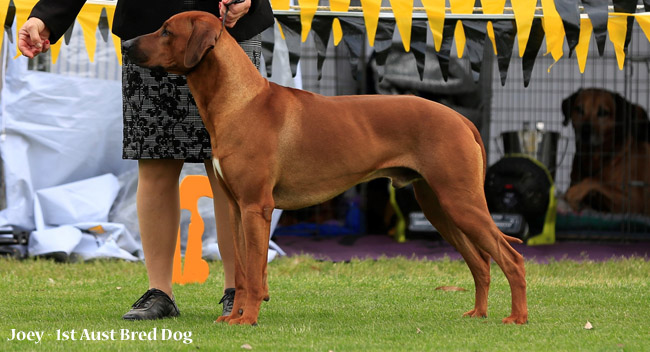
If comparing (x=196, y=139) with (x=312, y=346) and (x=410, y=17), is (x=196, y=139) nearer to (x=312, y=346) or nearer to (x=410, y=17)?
(x=312, y=346)

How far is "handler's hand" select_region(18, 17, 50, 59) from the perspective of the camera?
134 inches

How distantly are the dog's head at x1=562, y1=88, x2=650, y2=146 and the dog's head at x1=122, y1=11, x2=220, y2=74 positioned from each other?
5122mm

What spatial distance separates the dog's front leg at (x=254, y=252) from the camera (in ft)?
10.5

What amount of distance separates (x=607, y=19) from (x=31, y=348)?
3.40 meters

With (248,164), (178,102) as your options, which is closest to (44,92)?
(178,102)

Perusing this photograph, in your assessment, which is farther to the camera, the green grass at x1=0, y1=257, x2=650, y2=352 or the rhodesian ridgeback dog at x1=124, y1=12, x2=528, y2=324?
the rhodesian ridgeback dog at x1=124, y1=12, x2=528, y2=324

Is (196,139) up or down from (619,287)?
up

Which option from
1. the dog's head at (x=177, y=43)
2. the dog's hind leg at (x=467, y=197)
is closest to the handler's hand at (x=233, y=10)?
the dog's head at (x=177, y=43)

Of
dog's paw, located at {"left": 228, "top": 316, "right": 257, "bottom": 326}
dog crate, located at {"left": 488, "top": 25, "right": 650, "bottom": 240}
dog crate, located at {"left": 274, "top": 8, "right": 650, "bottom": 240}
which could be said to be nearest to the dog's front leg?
dog's paw, located at {"left": 228, "top": 316, "right": 257, "bottom": 326}

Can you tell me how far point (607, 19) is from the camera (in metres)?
4.83

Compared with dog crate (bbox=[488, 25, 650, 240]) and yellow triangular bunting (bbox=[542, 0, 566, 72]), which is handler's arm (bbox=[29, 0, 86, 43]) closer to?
yellow triangular bunting (bbox=[542, 0, 566, 72])

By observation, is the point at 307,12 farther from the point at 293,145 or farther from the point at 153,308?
the point at 153,308

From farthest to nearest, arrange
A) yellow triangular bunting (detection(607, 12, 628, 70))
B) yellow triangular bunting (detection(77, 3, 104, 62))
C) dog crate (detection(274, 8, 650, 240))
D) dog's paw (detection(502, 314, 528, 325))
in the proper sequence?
dog crate (detection(274, 8, 650, 240)), yellow triangular bunting (detection(77, 3, 104, 62)), yellow triangular bunting (detection(607, 12, 628, 70)), dog's paw (detection(502, 314, 528, 325))

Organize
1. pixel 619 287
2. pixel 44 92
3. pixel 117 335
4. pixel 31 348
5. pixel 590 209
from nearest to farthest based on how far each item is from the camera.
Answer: pixel 31 348
pixel 117 335
pixel 619 287
pixel 44 92
pixel 590 209
